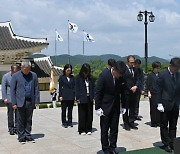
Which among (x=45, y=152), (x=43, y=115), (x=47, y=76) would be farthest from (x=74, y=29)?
(x=45, y=152)

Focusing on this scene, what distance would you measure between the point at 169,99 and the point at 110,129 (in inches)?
45.8

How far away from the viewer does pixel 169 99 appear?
18.1 ft

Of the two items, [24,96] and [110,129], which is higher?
[24,96]

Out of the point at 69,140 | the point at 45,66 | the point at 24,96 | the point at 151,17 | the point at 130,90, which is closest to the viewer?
the point at 24,96

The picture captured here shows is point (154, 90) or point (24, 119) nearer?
point (24, 119)

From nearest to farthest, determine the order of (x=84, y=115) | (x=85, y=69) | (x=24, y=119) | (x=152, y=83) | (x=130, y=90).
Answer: (x=24, y=119), (x=85, y=69), (x=84, y=115), (x=130, y=90), (x=152, y=83)

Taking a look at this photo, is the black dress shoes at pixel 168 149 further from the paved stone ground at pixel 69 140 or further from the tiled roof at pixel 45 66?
the tiled roof at pixel 45 66

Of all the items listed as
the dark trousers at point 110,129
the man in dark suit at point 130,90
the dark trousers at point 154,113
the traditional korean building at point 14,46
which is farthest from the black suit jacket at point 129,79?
the traditional korean building at point 14,46

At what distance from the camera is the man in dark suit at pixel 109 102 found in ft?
17.2

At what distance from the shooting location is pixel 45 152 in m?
5.66

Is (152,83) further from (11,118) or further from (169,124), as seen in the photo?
(11,118)

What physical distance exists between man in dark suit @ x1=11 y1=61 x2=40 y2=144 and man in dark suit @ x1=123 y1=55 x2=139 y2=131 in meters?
2.23

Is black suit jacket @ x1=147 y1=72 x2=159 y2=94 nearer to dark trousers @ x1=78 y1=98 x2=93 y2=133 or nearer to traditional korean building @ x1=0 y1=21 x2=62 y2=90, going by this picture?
dark trousers @ x1=78 y1=98 x2=93 y2=133

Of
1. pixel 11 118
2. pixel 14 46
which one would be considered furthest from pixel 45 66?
pixel 11 118
